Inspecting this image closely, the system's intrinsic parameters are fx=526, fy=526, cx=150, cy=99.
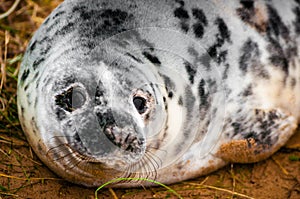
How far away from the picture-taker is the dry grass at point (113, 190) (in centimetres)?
235

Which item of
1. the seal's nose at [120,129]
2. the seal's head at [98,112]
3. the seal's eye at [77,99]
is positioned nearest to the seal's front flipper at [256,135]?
the seal's head at [98,112]

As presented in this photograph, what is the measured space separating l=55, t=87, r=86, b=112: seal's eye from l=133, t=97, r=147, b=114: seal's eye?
0.21m

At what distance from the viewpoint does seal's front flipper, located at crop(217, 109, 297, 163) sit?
100.0 inches

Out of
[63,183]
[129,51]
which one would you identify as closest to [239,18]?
[129,51]

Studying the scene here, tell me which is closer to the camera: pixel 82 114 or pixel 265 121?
pixel 82 114

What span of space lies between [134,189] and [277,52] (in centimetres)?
100

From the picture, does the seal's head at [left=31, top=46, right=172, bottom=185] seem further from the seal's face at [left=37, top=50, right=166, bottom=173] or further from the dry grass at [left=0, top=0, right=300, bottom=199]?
the dry grass at [left=0, top=0, right=300, bottom=199]

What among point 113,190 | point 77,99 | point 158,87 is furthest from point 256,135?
point 77,99

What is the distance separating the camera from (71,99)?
2.12 m

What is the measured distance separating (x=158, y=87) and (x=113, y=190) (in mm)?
534

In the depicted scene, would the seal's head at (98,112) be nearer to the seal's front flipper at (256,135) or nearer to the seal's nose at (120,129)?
the seal's nose at (120,129)

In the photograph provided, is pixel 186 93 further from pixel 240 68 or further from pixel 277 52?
pixel 277 52

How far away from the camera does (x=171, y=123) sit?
233cm

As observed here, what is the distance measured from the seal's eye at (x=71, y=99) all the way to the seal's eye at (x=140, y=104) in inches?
8.4
